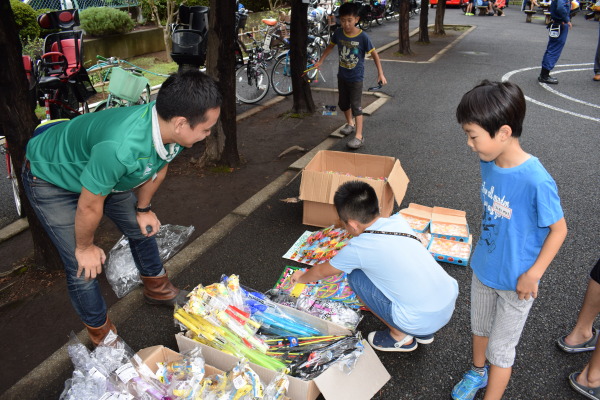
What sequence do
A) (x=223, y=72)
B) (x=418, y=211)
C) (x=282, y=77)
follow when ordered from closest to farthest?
(x=418, y=211) → (x=223, y=72) → (x=282, y=77)

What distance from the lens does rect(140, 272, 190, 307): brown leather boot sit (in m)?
3.09

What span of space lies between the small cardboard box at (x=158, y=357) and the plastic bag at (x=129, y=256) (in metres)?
1.06

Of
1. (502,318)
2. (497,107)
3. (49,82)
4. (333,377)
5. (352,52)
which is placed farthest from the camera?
(352,52)

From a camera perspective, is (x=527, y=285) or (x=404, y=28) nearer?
(x=527, y=285)

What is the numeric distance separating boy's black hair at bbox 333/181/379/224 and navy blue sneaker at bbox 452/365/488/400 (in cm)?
105

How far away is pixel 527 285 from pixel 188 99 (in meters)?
1.78

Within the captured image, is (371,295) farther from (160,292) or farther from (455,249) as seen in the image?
(160,292)

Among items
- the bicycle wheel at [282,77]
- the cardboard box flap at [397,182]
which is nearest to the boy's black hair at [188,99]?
the cardboard box flap at [397,182]

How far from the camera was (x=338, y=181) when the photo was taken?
382cm

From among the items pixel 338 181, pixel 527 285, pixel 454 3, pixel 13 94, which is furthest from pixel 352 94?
pixel 454 3

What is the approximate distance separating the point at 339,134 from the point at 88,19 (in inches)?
334

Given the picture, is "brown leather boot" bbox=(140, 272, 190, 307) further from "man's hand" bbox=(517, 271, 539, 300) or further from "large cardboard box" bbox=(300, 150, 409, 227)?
"man's hand" bbox=(517, 271, 539, 300)

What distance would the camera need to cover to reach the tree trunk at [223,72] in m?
5.07

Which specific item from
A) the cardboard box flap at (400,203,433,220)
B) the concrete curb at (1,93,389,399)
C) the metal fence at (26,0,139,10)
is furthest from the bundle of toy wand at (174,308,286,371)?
the metal fence at (26,0,139,10)
